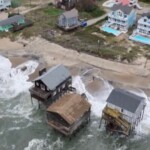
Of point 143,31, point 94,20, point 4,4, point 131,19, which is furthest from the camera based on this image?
point 4,4

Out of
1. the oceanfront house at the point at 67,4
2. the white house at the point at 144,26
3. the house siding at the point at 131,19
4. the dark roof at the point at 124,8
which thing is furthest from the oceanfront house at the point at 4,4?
the white house at the point at 144,26

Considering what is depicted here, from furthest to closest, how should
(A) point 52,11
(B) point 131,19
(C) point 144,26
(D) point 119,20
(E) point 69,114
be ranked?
1. (A) point 52,11
2. (B) point 131,19
3. (D) point 119,20
4. (C) point 144,26
5. (E) point 69,114

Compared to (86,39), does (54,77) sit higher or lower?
higher

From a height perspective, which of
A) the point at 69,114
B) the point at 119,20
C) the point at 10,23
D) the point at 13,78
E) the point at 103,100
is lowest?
the point at 103,100

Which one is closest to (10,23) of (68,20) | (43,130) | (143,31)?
(68,20)

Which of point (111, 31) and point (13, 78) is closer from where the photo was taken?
point (13, 78)

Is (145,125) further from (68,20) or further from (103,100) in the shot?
(68,20)

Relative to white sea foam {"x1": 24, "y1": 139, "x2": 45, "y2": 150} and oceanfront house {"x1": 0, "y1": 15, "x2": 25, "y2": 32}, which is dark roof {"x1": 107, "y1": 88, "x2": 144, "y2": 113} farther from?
oceanfront house {"x1": 0, "y1": 15, "x2": 25, "y2": 32}

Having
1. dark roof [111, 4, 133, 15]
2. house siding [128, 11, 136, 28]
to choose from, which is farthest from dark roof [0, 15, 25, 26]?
house siding [128, 11, 136, 28]
